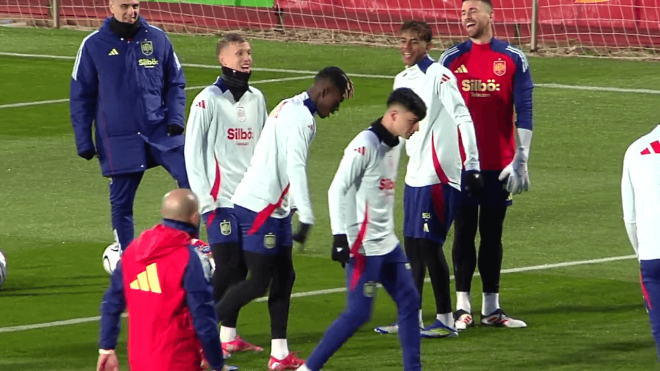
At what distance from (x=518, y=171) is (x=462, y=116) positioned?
2.34 ft

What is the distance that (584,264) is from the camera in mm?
13086

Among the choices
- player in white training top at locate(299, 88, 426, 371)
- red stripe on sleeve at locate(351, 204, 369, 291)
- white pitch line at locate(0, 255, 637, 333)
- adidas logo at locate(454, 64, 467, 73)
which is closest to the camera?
player in white training top at locate(299, 88, 426, 371)

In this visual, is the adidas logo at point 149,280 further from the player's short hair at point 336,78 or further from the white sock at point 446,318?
the white sock at point 446,318

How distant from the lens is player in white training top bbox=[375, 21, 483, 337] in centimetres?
1055

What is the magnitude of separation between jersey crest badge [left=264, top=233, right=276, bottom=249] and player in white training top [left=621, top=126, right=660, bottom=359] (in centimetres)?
238

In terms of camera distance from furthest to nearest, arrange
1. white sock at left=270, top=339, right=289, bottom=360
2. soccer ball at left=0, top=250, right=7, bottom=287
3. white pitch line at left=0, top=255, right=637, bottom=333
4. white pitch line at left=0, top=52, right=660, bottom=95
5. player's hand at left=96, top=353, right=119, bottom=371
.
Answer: white pitch line at left=0, top=52, right=660, bottom=95 < soccer ball at left=0, top=250, right=7, bottom=287 < white pitch line at left=0, top=255, right=637, bottom=333 < white sock at left=270, top=339, right=289, bottom=360 < player's hand at left=96, top=353, right=119, bottom=371

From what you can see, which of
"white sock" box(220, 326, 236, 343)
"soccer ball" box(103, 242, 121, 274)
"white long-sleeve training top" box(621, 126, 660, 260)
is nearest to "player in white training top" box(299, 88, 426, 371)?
"white sock" box(220, 326, 236, 343)

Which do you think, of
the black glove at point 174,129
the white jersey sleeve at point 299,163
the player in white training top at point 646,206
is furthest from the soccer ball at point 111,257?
the player in white training top at point 646,206

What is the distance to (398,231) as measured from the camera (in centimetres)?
1462

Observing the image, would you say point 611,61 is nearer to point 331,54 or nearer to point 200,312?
point 331,54

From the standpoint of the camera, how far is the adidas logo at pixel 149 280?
7.05 meters

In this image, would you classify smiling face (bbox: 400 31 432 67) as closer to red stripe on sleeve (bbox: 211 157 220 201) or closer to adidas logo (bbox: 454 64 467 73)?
adidas logo (bbox: 454 64 467 73)

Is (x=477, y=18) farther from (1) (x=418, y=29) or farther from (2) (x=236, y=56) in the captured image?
(2) (x=236, y=56)

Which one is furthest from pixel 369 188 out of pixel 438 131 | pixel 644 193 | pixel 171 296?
pixel 171 296
